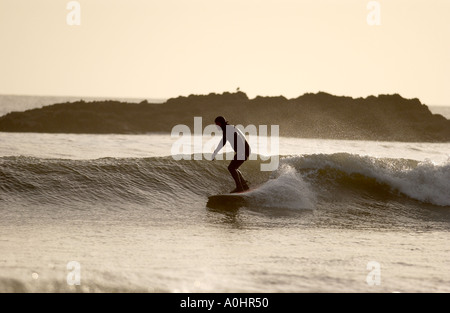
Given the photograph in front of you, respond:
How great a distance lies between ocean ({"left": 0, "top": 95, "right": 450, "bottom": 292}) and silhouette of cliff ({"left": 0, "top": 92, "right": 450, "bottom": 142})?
2952 cm

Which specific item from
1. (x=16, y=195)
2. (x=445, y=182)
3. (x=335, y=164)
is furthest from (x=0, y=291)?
(x=445, y=182)

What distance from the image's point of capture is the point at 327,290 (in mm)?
6660

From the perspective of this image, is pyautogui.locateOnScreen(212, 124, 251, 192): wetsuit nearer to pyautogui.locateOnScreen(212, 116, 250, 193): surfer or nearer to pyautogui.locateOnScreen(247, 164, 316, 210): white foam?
pyautogui.locateOnScreen(212, 116, 250, 193): surfer

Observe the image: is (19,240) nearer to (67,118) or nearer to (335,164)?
(335,164)

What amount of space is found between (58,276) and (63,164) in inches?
340

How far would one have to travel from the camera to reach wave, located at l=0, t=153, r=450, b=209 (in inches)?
521

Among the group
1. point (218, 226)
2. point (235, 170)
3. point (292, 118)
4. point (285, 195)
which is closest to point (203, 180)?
point (235, 170)

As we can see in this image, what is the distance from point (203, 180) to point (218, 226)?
17.2ft

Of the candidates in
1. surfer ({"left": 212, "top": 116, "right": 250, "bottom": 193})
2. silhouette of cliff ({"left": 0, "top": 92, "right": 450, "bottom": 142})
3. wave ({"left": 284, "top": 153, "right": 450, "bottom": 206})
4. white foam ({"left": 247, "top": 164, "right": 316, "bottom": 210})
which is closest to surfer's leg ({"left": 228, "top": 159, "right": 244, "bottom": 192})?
surfer ({"left": 212, "top": 116, "right": 250, "bottom": 193})

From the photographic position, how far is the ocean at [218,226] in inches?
276

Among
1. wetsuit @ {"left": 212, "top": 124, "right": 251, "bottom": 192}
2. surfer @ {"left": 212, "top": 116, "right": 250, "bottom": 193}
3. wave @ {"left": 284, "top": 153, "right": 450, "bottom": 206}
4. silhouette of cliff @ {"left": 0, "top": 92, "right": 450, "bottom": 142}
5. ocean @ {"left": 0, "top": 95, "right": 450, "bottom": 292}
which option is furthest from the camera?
silhouette of cliff @ {"left": 0, "top": 92, "right": 450, "bottom": 142}

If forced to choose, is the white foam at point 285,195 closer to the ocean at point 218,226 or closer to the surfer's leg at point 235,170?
the ocean at point 218,226

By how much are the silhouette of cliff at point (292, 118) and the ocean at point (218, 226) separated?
96.8 ft

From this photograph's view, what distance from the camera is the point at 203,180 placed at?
15.9 m
